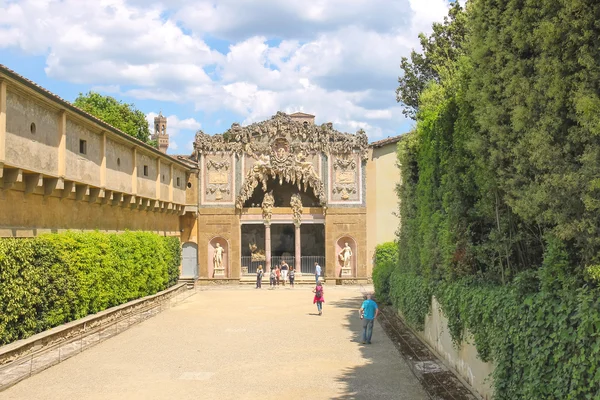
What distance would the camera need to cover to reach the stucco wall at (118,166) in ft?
76.6

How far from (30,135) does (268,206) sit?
24292 mm

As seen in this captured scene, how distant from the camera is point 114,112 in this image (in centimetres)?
4778

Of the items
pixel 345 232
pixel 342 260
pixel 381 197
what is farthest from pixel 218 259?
pixel 381 197

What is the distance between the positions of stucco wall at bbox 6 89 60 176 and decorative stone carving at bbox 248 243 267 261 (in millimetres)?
25763

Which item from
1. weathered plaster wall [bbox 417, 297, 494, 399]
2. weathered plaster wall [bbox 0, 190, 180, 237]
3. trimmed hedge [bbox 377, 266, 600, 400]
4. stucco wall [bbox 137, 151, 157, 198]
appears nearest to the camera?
trimmed hedge [bbox 377, 266, 600, 400]

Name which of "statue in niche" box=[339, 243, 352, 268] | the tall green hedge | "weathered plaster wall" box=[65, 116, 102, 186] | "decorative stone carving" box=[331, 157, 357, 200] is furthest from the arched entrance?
"weathered plaster wall" box=[65, 116, 102, 186]

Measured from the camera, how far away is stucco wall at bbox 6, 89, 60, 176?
604 inches

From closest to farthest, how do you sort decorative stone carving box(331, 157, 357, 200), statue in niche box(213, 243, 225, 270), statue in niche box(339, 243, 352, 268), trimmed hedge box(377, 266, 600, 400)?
trimmed hedge box(377, 266, 600, 400), statue in niche box(339, 243, 352, 268), statue in niche box(213, 243, 225, 270), decorative stone carving box(331, 157, 357, 200)

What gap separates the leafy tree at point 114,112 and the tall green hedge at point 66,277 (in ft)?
75.3

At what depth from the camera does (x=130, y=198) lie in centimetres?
2570

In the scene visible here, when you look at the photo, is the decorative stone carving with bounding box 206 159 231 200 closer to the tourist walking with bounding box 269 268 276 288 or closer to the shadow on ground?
the tourist walking with bounding box 269 268 276 288

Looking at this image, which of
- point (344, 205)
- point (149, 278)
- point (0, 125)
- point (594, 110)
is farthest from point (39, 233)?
point (344, 205)

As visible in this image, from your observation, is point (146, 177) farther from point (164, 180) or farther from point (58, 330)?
point (58, 330)

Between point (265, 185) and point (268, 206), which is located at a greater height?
point (265, 185)
